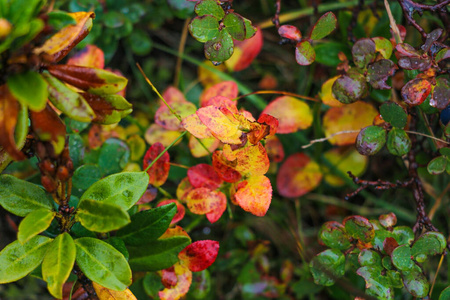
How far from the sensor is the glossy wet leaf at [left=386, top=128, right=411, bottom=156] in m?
1.03

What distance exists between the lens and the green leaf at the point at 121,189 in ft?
2.87

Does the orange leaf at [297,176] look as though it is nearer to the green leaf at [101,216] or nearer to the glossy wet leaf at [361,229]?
the glossy wet leaf at [361,229]

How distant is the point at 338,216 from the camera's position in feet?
5.48

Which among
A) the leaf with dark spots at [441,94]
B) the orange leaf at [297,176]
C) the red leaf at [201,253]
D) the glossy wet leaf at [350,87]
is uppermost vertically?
the leaf with dark spots at [441,94]

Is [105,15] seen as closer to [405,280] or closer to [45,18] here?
[45,18]

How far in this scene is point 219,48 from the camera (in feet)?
3.23

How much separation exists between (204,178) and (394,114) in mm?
556

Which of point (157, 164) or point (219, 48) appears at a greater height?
point (219, 48)

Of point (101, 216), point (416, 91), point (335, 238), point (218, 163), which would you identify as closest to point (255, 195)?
point (218, 163)

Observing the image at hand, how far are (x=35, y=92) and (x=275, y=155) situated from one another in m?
0.87

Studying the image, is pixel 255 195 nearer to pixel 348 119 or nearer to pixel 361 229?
pixel 361 229

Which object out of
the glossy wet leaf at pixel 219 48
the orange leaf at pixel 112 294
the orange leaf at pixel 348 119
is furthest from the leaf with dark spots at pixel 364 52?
the orange leaf at pixel 112 294

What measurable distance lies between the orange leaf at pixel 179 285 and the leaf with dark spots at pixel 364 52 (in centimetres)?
75

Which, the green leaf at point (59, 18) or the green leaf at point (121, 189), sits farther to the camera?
the green leaf at point (121, 189)
